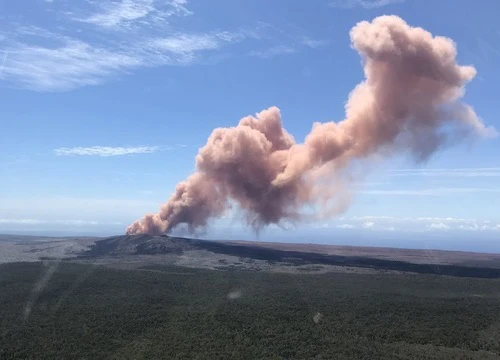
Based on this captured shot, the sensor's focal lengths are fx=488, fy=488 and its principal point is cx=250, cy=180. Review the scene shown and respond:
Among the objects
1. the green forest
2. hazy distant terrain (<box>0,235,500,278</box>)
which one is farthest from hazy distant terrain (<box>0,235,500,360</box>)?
hazy distant terrain (<box>0,235,500,278</box>)

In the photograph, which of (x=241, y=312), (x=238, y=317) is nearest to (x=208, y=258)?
(x=241, y=312)

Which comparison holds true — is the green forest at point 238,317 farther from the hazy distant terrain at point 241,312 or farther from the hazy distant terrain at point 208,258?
the hazy distant terrain at point 208,258

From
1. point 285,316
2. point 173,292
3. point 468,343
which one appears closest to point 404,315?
point 468,343

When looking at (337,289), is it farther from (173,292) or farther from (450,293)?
(173,292)

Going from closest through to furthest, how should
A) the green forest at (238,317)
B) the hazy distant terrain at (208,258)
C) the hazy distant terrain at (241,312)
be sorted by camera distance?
the green forest at (238,317) → the hazy distant terrain at (241,312) → the hazy distant terrain at (208,258)

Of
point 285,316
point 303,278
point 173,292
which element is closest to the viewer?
point 285,316

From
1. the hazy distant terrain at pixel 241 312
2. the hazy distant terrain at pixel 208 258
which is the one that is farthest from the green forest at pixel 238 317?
the hazy distant terrain at pixel 208 258

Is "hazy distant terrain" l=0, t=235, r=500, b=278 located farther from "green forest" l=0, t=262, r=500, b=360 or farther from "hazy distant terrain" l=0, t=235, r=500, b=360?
"green forest" l=0, t=262, r=500, b=360

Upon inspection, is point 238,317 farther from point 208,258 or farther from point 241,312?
point 208,258
